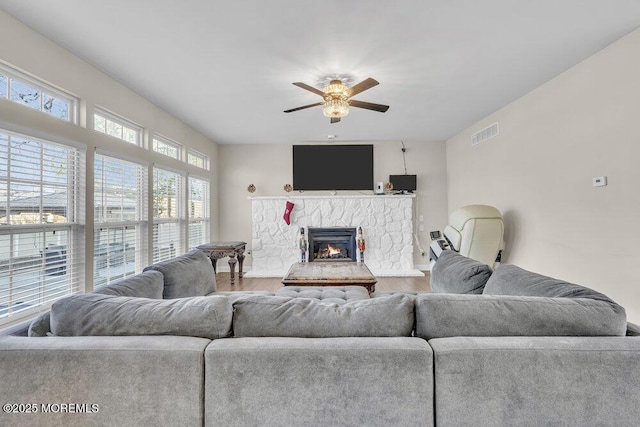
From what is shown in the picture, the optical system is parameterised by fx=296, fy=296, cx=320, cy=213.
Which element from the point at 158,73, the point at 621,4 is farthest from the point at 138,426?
the point at 621,4

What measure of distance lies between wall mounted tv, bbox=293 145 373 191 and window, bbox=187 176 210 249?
1687 mm

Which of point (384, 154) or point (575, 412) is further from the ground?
point (384, 154)

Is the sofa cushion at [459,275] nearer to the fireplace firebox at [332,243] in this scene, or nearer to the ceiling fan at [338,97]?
the ceiling fan at [338,97]

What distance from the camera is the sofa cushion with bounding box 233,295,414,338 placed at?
1.15m

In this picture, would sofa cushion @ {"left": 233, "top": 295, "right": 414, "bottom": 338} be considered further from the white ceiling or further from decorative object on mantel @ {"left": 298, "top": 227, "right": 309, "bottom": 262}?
decorative object on mantel @ {"left": 298, "top": 227, "right": 309, "bottom": 262}

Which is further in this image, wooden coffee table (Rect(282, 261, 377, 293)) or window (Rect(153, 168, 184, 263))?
window (Rect(153, 168, 184, 263))

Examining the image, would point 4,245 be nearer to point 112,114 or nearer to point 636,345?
point 112,114

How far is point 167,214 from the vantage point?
412cm

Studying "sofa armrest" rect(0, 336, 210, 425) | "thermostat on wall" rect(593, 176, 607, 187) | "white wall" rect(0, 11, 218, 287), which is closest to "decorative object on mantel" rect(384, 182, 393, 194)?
"thermostat on wall" rect(593, 176, 607, 187)

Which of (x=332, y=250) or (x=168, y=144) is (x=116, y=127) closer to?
(x=168, y=144)

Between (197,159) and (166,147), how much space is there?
3.17ft

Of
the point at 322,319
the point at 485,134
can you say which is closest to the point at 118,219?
the point at 322,319

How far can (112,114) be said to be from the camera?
3033 millimetres

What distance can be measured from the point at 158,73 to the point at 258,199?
2.98 metres
